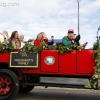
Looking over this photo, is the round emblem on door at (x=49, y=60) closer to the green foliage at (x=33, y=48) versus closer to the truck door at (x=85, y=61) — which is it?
the green foliage at (x=33, y=48)

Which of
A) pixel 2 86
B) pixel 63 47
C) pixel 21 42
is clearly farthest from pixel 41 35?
pixel 2 86

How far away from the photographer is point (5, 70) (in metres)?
5.18

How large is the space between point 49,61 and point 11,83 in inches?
39.3

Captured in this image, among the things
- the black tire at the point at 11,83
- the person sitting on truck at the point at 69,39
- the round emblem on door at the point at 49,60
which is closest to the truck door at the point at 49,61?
the round emblem on door at the point at 49,60

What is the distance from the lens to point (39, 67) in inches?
200

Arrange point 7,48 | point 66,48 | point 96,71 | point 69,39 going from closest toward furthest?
1. point 96,71
2. point 66,48
3. point 7,48
4. point 69,39

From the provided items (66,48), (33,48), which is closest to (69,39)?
(66,48)

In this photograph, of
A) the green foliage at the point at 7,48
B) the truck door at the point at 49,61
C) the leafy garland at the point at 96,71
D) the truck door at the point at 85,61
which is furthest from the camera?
the green foliage at the point at 7,48

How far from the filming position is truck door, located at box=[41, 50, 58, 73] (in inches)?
196

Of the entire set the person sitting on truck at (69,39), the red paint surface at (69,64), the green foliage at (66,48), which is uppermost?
the person sitting on truck at (69,39)

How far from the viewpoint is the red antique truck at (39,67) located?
191 inches

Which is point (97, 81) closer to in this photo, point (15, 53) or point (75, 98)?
point (75, 98)

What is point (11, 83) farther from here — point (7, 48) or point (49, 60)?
point (49, 60)

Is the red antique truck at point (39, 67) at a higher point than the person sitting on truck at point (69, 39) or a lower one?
lower
